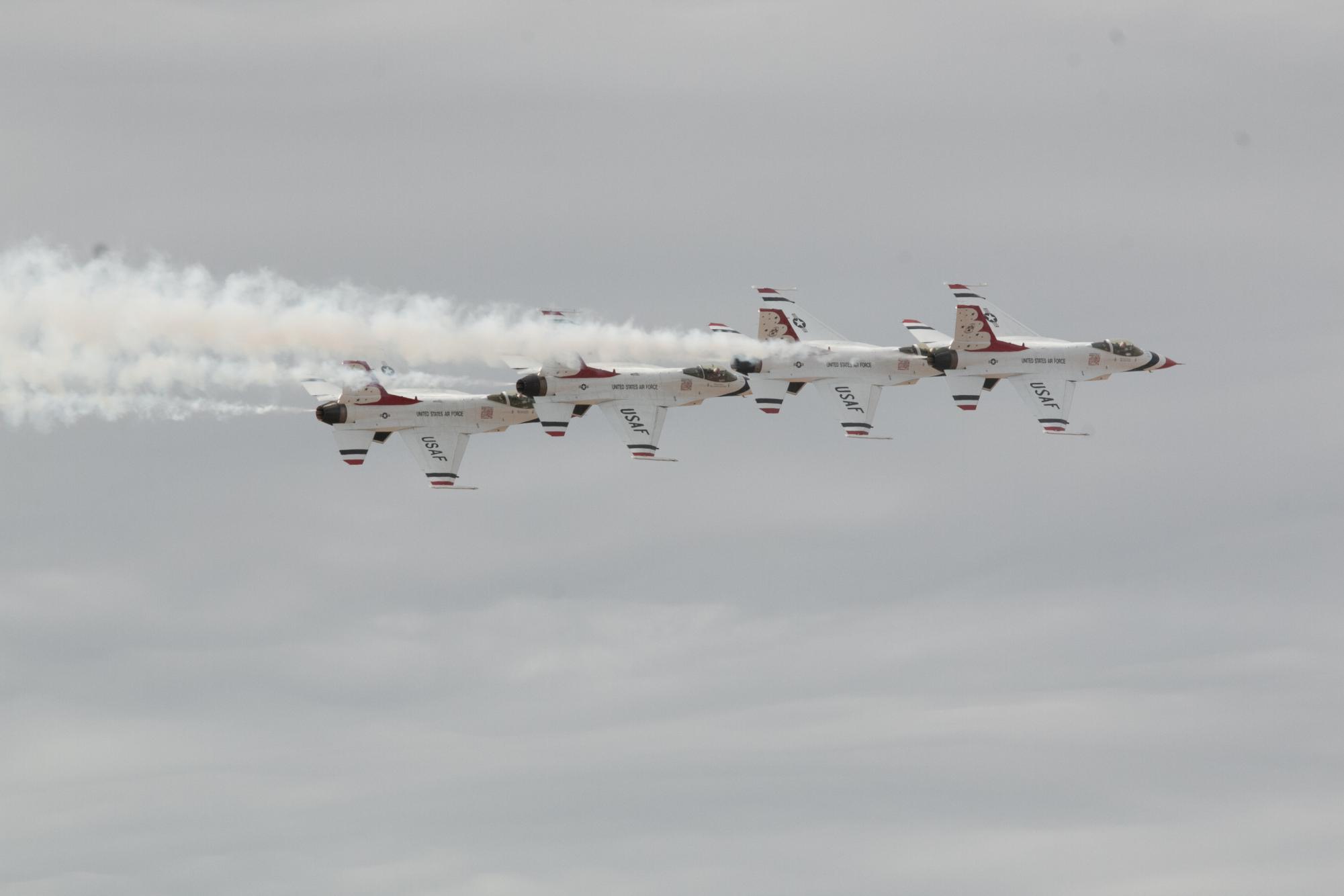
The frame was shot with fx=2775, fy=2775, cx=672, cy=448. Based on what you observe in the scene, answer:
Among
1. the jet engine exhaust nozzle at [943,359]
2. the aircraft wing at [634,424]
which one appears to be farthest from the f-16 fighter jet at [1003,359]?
the aircraft wing at [634,424]

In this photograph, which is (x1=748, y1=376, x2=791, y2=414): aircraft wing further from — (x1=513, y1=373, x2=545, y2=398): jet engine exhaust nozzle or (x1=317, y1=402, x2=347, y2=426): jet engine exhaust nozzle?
(x1=317, y1=402, x2=347, y2=426): jet engine exhaust nozzle

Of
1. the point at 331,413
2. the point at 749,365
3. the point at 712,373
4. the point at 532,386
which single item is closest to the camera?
the point at 532,386

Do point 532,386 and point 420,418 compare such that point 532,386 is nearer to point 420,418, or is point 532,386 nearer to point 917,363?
point 420,418

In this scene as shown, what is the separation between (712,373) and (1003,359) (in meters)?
13.5

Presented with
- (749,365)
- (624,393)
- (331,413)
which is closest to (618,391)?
(624,393)

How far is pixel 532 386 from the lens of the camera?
4941 inches

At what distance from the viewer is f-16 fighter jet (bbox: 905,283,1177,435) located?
128 metres

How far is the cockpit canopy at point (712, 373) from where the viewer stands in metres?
128

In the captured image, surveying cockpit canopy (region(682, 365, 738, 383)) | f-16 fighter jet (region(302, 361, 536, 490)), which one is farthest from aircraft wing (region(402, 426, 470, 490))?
cockpit canopy (region(682, 365, 738, 383))

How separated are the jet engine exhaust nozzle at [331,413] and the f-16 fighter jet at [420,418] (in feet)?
0.10

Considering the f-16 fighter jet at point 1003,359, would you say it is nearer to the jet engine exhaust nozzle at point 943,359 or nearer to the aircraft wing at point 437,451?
the jet engine exhaust nozzle at point 943,359

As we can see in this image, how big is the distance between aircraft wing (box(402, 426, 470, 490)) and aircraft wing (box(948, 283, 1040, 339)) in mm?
24114

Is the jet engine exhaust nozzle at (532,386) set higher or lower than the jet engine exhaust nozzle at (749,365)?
lower

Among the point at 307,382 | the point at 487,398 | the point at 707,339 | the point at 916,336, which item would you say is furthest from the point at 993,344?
the point at 307,382
